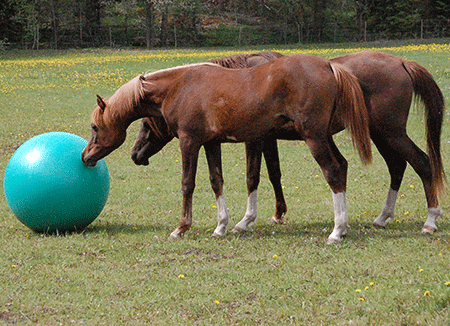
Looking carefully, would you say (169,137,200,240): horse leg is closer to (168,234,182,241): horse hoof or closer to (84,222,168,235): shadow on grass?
(168,234,182,241): horse hoof

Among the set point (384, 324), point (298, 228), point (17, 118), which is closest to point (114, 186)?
point (298, 228)

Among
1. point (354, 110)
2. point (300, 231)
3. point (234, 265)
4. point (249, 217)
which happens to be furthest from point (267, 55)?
point (234, 265)

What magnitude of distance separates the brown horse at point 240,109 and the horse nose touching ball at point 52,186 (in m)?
0.26

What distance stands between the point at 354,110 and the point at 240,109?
4.53 feet

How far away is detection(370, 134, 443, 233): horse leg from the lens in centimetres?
722

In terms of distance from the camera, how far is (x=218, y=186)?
24.9 feet

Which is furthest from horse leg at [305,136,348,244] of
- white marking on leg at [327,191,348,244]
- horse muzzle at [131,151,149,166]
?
horse muzzle at [131,151,149,166]

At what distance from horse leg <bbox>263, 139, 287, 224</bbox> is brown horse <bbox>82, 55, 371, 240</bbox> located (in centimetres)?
85

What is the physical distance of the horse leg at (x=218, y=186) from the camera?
297 inches

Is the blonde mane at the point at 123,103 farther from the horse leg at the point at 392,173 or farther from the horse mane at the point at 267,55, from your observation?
the horse leg at the point at 392,173

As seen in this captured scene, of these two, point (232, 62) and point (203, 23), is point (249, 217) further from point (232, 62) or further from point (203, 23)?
point (203, 23)

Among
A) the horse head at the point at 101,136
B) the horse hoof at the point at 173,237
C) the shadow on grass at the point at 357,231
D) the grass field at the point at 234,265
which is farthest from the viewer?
the horse head at the point at 101,136

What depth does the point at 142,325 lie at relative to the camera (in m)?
4.76

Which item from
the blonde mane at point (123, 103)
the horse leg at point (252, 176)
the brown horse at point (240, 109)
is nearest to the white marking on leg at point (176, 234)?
the brown horse at point (240, 109)
